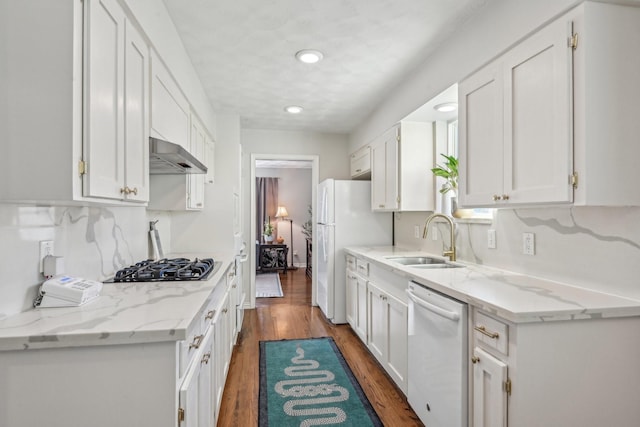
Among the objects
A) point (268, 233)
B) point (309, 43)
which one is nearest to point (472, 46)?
point (309, 43)

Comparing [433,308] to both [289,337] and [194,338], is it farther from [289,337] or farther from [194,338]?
[289,337]

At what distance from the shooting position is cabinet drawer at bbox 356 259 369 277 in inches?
126

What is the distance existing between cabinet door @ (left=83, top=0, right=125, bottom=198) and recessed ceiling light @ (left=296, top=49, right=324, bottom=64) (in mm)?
1283

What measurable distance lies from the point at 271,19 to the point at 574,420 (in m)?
2.38

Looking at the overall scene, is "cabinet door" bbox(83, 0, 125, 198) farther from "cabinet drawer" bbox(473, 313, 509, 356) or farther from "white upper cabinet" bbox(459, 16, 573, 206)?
"white upper cabinet" bbox(459, 16, 573, 206)

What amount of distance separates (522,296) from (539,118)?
0.76 metres

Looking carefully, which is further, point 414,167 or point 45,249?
point 414,167

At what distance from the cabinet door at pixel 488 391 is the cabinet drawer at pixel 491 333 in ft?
0.16

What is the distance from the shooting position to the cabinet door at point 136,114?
1.43 meters

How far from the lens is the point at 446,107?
2.66 m

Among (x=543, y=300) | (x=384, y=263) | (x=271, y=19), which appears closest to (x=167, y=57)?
(x=271, y=19)

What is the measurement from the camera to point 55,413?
105 centimetres

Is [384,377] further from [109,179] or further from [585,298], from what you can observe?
[109,179]

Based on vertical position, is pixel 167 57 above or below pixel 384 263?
above
